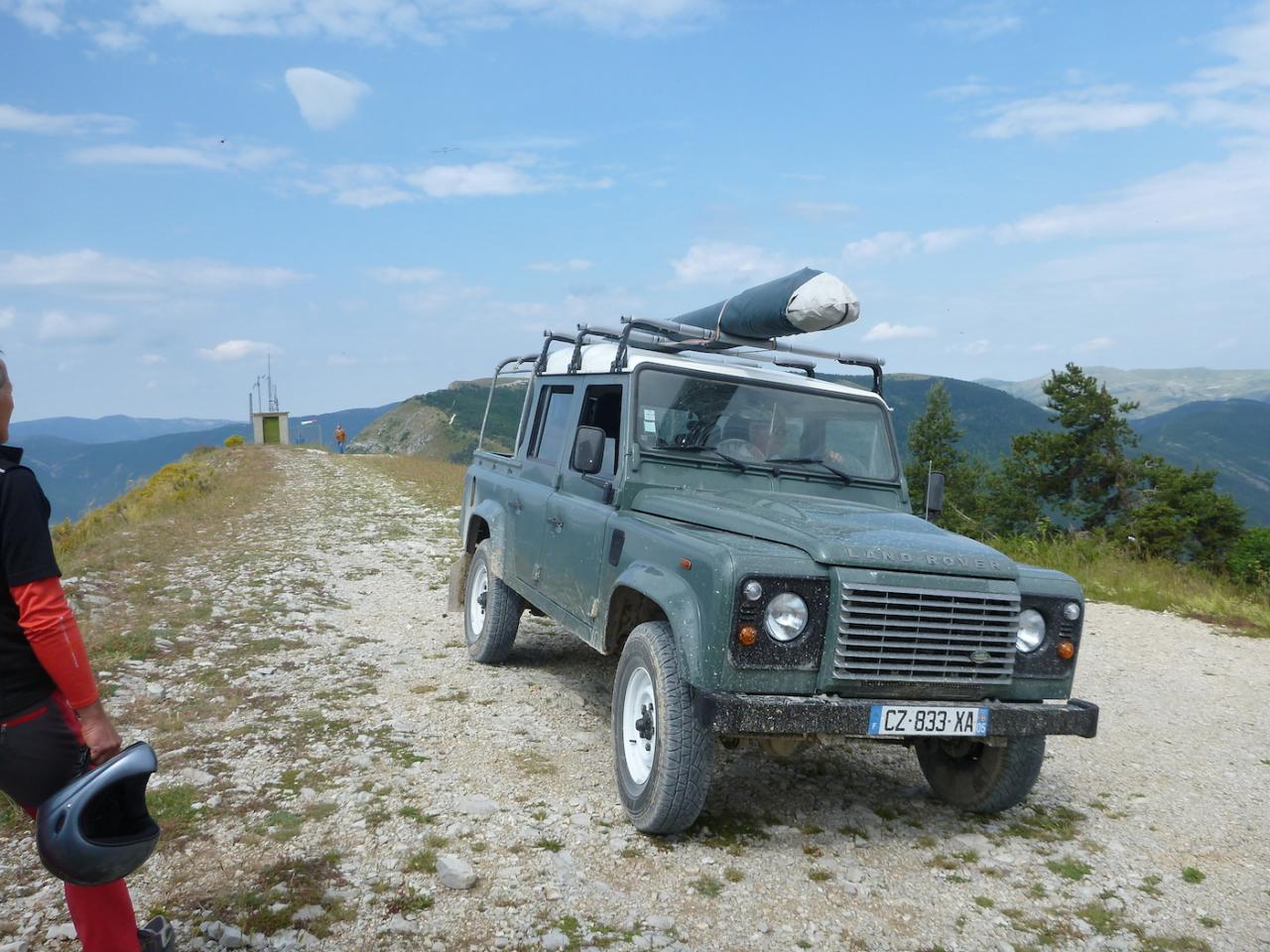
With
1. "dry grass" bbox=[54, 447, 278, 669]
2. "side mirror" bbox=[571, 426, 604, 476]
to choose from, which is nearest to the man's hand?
"side mirror" bbox=[571, 426, 604, 476]

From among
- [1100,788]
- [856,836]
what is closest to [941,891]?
[856,836]

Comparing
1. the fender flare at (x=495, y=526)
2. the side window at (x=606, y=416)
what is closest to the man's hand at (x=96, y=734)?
the side window at (x=606, y=416)

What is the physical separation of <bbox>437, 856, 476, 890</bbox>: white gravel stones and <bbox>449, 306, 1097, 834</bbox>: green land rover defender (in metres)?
0.78

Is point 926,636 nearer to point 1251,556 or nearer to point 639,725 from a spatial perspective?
point 639,725

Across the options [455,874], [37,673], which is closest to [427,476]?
[455,874]

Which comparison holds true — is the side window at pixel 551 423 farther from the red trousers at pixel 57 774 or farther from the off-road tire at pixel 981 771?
the red trousers at pixel 57 774

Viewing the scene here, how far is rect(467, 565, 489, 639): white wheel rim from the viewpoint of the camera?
698 cm

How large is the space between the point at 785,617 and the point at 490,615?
3.40 metres

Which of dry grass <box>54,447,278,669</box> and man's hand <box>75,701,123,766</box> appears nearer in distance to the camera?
man's hand <box>75,701,123,766</box>

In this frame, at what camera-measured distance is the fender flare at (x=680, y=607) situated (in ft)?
12.2

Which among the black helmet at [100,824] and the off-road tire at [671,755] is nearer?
the black helmet at [100,824]

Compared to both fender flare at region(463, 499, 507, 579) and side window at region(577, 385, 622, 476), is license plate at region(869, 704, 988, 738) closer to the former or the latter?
side window at region(577, 385, 622, 476)

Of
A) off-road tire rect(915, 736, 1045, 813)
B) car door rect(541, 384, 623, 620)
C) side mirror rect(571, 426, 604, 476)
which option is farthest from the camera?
car door rect(541, 384, 623, 620)

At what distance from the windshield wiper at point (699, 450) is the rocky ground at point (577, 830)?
5.22 ft
